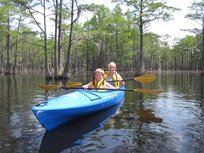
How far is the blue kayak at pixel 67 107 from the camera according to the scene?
398 cm

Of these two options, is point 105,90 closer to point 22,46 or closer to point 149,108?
point 149,108

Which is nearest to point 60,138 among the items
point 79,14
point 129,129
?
point 129,129

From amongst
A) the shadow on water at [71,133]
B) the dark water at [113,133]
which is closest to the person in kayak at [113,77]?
the dark water at [113,133]

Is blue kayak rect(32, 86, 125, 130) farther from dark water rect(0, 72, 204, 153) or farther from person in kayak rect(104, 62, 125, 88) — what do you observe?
person in kayak rect(104, 62, 125, 88)

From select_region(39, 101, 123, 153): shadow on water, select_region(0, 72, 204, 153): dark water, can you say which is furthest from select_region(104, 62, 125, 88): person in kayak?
select_region(39, 101, 123, 153): shadow on water

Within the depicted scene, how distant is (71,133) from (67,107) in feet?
1.96

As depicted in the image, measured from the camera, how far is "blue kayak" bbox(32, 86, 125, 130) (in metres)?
3.98

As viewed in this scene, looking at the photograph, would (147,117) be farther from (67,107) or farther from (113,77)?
(113,77)

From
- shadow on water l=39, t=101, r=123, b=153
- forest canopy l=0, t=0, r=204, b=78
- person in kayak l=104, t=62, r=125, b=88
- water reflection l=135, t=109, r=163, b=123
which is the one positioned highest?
forest canopy l=0, t=0, r=204, b=78

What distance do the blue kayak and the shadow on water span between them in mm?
185

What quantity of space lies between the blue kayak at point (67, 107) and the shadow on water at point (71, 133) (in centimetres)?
19

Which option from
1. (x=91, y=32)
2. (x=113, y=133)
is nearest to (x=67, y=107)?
(x=113, y=133)

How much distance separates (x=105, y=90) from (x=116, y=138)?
2.58m

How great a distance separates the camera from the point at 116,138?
3.94m
